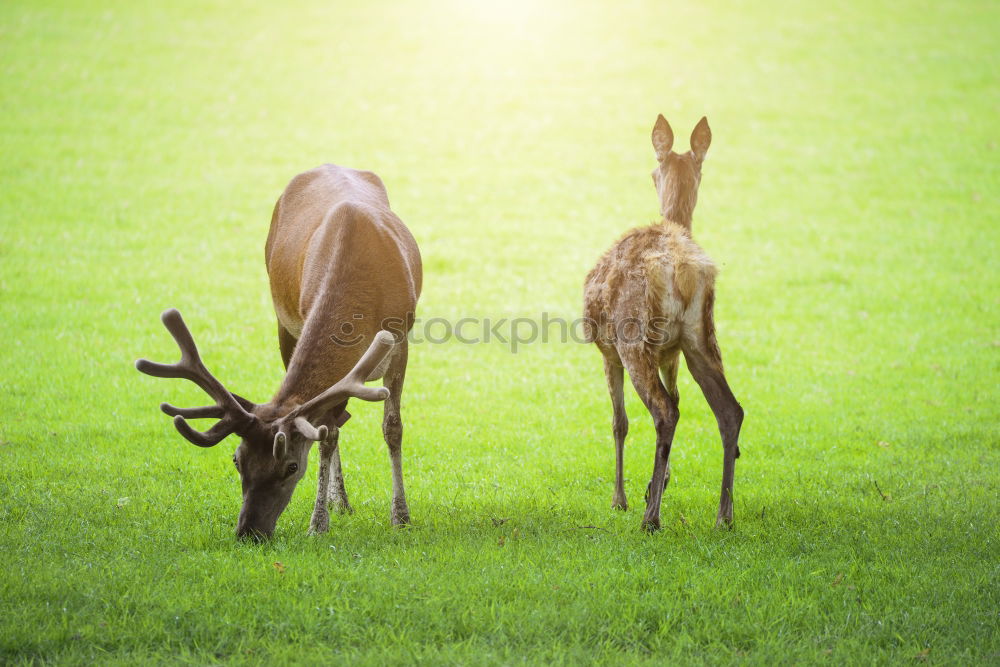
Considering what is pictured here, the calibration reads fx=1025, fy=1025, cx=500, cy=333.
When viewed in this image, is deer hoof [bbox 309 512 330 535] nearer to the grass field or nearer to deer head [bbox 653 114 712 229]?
the grass field

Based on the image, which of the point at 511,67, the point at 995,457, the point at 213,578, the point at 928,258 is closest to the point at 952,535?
the point at 995,457

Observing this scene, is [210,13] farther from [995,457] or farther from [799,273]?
[995,457]

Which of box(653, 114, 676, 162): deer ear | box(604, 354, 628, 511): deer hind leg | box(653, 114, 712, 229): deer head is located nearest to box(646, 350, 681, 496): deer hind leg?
box(604, 354, 628, 511): deer hind leg

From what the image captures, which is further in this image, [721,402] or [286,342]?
[286,342]

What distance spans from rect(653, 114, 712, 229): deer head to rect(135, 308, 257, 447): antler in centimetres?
341

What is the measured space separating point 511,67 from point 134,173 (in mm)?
10586

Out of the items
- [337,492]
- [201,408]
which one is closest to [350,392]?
[201,408]

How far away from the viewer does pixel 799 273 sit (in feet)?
51.8

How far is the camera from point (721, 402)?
6.66 meters

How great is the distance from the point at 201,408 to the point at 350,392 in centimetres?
83

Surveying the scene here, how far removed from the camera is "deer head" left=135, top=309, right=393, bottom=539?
227 inches

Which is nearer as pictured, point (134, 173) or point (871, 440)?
point (871, 440)

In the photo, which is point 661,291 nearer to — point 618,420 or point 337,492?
point 618,420

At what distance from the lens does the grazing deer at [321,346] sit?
5832 mm
